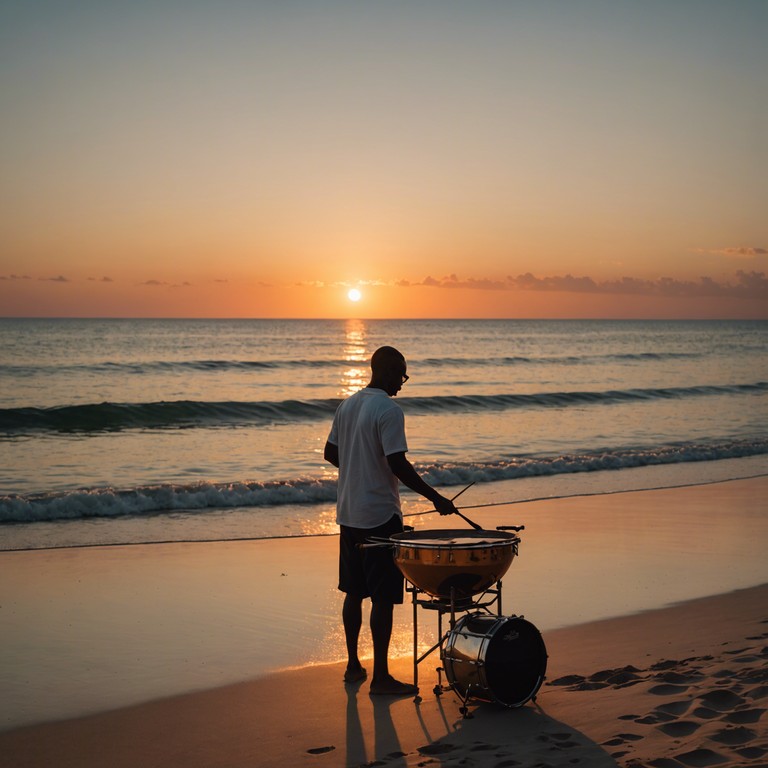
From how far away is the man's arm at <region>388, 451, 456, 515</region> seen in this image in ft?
15.5

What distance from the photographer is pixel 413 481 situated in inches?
188

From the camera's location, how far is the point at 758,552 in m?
8.51

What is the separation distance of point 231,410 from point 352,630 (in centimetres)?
2097

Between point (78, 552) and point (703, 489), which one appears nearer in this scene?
point (78, 552)

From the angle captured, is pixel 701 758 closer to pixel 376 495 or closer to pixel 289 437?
pixel 376 495

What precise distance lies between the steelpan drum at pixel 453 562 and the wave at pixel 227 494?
7.51 meters

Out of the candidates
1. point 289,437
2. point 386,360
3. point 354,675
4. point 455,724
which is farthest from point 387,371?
point 289,437

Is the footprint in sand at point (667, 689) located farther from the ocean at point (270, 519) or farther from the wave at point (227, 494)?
the wave at point (227, 494)

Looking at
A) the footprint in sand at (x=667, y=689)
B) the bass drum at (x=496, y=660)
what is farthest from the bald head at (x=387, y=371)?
the footprint in sand at (x=667, y=689)

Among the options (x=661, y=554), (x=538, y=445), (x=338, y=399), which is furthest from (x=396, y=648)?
(x=338, y=399)

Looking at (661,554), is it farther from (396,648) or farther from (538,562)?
(396,648)

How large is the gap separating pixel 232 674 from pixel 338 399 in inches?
930

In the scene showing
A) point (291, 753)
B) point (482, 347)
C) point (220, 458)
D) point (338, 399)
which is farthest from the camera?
point (482, 347)

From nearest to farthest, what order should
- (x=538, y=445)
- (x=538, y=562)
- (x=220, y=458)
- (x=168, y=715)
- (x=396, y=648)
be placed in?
(x=168, y=715), (x=396, y=648), (x=538, y=562), (x=220, y=458), (x=538, y=445)
